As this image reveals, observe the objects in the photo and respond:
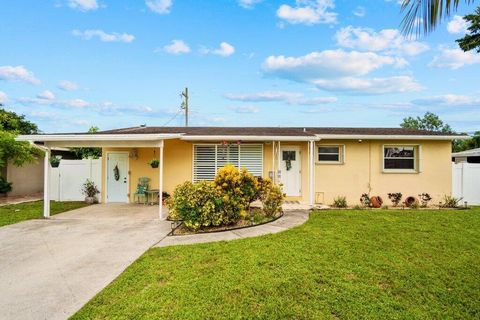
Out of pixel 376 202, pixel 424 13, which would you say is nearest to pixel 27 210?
pixel 424 13

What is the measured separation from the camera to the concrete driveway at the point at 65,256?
3.45m

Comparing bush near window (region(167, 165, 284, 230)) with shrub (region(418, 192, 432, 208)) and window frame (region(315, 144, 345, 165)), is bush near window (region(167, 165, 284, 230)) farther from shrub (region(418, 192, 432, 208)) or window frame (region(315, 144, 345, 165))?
shrub (region(418, 192, 432, 208))

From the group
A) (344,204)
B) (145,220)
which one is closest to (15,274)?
(145,220)

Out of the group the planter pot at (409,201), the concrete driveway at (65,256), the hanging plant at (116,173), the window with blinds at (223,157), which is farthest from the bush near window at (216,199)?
the planter pot at (409,201)

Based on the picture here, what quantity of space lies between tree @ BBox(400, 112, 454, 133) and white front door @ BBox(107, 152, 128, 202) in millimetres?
36119

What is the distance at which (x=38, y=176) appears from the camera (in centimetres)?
1570

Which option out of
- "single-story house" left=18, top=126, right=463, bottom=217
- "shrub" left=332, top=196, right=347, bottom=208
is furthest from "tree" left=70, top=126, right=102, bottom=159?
"shrub" left=332, top=196, right=347, bottom=208

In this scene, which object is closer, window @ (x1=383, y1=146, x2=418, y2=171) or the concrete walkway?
the concrete walkway

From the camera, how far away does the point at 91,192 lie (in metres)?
11.5

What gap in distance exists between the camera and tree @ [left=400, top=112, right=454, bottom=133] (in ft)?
114

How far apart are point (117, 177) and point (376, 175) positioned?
11.0 metres

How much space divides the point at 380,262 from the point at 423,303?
129 cm

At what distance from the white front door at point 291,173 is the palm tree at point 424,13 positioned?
8935 mm

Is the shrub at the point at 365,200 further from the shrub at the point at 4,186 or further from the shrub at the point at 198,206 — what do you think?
the shrub at the point at 4,186
